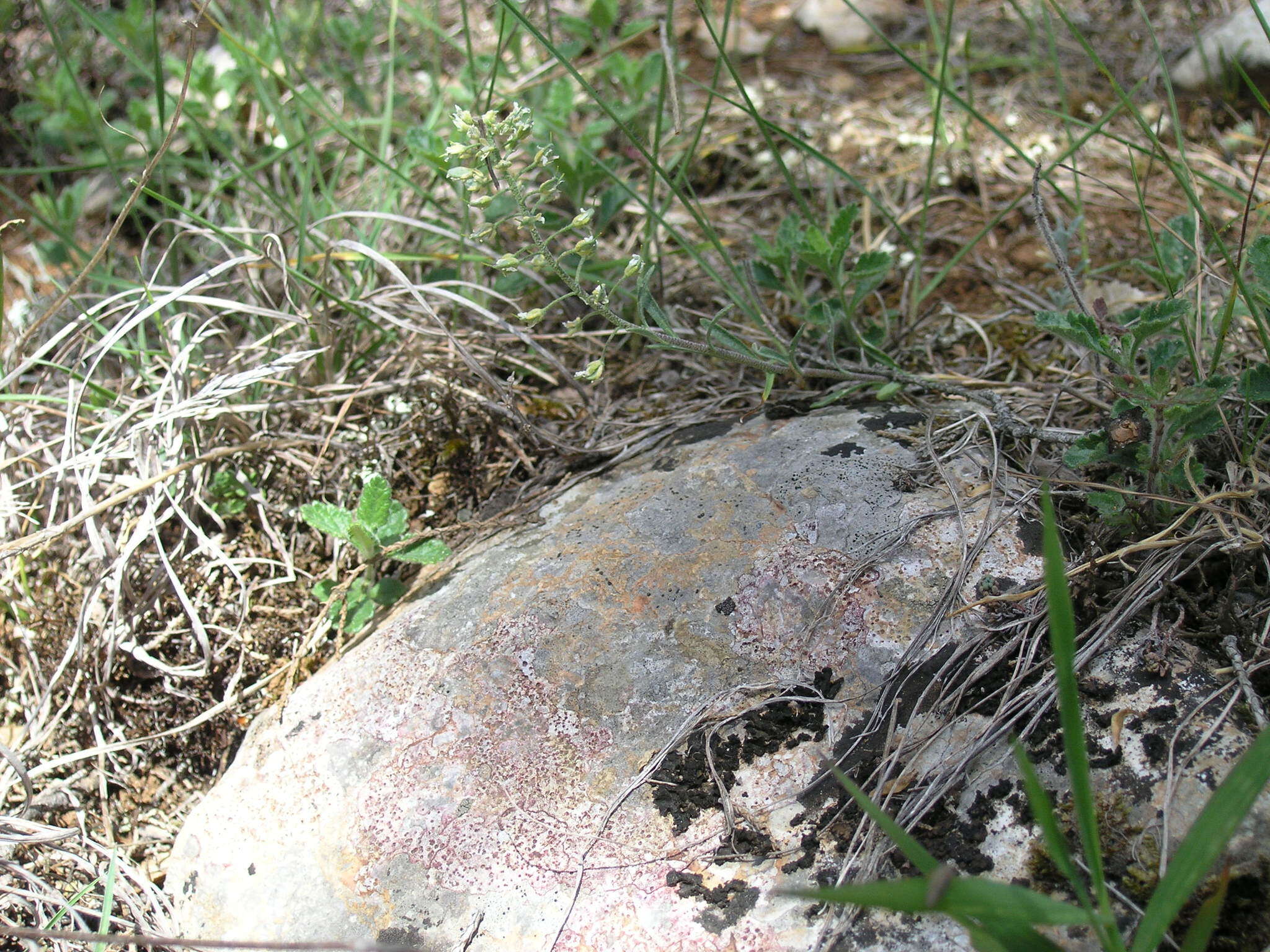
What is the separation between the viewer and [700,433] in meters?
2.04

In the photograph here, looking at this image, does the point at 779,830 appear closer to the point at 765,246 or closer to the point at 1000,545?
the point at 1000,545

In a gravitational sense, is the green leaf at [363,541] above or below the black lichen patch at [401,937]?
above

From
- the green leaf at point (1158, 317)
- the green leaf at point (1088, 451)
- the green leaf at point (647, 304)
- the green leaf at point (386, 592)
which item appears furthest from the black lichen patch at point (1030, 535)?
the green leaf at point (386, 592)

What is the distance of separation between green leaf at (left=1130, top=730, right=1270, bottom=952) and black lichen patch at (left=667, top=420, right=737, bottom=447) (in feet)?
3.89

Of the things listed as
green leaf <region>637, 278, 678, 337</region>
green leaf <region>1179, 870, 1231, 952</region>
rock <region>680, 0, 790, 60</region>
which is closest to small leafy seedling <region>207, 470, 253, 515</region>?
green leaf <region>637, 278, 678, 337</region>

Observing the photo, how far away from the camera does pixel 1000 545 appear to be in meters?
1.62

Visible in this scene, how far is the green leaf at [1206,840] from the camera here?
995 millimetres

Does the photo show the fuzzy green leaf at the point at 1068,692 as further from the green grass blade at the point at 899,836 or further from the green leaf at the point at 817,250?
the green leaf at the point at 817,250

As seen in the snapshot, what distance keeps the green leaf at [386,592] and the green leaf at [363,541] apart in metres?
0.06

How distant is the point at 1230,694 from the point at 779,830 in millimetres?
711

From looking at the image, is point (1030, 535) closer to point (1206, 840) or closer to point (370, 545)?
point (1206, 840)

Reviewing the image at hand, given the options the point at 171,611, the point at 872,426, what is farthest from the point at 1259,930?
the point at 171,611

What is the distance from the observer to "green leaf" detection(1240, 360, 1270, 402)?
1508 millimetres

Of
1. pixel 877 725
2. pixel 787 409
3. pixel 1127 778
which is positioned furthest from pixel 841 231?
pixel 1127 778
